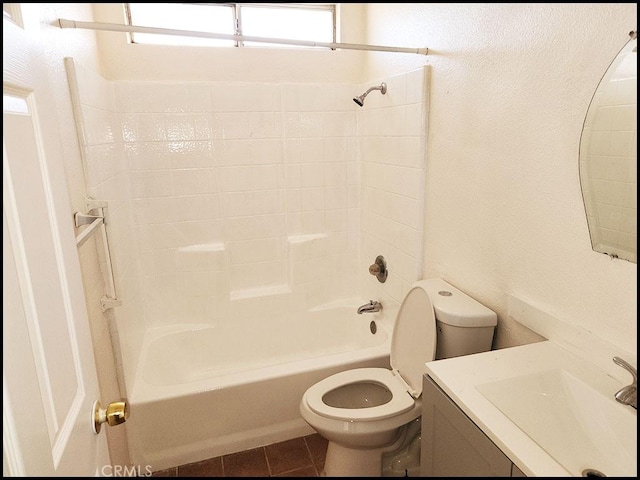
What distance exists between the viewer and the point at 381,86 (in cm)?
213

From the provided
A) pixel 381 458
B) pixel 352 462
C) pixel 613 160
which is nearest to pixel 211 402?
pixel 352 462

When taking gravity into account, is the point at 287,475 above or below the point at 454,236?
below

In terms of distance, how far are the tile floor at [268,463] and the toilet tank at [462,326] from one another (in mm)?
821

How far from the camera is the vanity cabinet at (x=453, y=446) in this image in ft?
3.17

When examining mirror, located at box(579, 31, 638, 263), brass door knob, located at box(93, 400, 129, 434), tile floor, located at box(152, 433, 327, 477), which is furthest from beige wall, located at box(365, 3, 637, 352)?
brass door knob, located at box(93, 400, 129, 434)

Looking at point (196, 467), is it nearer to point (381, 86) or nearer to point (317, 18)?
point (381, 86)

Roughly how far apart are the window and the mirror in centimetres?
167

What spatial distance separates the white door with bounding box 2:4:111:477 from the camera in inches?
21.0

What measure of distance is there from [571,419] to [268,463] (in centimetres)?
131

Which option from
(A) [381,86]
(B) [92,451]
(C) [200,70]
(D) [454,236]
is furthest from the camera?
(C) [200,70]

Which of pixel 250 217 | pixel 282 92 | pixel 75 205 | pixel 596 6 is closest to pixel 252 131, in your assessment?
pixel 282 92

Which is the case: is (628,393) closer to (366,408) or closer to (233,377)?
(366,408)

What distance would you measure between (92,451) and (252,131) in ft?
6.28

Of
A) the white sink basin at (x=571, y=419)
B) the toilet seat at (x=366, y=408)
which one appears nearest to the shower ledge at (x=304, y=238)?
the toilet seat at (x=366, y=408)
